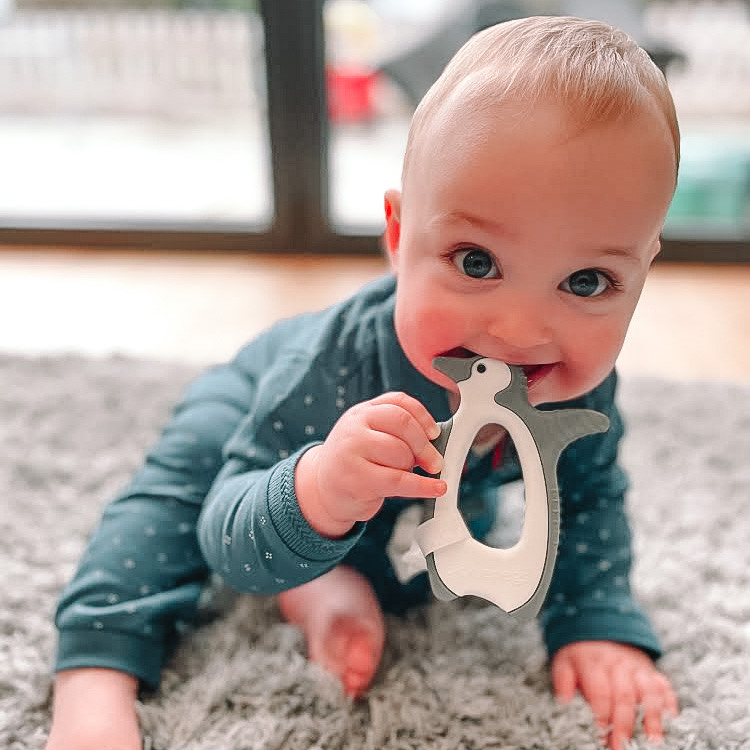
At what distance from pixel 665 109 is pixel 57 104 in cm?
194

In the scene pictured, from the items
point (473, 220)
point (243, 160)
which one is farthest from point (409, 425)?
point (243, 160)

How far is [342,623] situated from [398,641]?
7 cm

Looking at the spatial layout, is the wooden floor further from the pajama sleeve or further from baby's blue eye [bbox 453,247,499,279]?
baby's blue eye [bbox 453,247,499,279]

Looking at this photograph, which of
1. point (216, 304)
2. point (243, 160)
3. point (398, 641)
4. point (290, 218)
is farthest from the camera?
point (243, 160)

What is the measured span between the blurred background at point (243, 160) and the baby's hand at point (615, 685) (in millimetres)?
725

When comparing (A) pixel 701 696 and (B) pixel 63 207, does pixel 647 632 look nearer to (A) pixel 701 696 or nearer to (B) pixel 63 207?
(A) pixel 701 696

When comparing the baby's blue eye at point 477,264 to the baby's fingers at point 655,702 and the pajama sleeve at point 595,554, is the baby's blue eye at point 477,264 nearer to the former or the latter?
the pajama sleeve at point 595,554

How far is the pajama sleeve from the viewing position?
0.81 m

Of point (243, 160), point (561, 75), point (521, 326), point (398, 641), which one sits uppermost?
point (561, 75)

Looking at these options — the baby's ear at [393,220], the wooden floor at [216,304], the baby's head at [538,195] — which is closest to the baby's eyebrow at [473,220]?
the baby's head at [538,195]

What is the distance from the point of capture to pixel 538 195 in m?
0.59

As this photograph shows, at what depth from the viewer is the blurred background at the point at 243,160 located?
1.63m

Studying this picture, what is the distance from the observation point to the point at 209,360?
1.37 meters

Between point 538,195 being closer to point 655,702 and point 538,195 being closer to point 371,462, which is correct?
point 371,462
